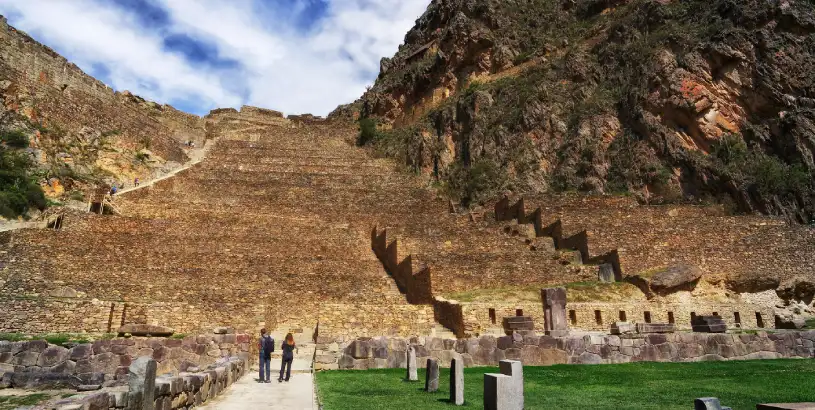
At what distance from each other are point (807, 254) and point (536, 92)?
2207 cm

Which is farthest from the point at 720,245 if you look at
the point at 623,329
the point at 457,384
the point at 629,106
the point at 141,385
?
the point at 141,385

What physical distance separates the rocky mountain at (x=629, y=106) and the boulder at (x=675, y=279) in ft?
34.4

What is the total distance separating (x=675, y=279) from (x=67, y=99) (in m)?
37.8

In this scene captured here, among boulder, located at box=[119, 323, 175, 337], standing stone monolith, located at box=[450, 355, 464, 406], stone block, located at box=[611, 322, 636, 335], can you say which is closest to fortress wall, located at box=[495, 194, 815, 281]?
stone block, located at box=[611, 322, 636, 335]

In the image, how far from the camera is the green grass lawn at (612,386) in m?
7.77

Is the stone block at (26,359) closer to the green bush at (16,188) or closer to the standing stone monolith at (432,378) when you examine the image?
the standing stone monolith at (432,378)

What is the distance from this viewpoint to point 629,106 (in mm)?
35938

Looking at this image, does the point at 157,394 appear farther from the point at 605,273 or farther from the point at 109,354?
the point at 605,273

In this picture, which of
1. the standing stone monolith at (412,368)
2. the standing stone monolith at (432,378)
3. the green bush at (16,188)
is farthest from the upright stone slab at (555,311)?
the green bush at (16,188)

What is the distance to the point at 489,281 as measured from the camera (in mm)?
22188

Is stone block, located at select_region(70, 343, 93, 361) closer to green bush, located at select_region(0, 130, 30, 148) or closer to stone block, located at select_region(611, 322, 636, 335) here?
stone block, located at select_region(611, 322, 636, 335)

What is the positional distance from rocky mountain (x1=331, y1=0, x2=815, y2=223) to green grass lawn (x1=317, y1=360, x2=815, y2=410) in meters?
20.8

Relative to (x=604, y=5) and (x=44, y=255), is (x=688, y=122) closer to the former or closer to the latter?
(x=604, y=5)

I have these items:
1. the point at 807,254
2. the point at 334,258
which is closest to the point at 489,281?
the point at 334,258
